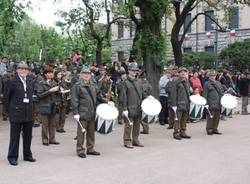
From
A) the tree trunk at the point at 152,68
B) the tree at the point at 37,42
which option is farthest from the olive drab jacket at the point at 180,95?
the tree at the point at 37,42

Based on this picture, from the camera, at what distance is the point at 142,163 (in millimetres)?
10812

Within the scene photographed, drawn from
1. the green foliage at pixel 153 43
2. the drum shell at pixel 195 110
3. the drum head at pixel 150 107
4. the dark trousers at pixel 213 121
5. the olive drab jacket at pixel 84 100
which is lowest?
the dark trousers at pixel 213 121

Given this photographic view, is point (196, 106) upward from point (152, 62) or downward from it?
downward

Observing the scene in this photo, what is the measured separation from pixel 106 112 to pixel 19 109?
2.23 metres

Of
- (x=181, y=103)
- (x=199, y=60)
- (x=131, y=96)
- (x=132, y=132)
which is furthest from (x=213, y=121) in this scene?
(x=199, y=60)

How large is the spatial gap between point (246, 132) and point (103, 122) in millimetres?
6140

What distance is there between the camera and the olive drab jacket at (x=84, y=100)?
38.2ft

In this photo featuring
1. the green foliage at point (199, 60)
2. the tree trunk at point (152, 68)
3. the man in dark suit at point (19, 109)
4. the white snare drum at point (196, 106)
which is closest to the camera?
the man in dark suit at point (19, 109)

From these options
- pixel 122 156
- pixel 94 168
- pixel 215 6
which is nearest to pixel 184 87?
pixel 122 156

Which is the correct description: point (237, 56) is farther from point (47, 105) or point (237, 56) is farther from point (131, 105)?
point (47, 105)

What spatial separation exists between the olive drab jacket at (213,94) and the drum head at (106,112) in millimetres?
4453

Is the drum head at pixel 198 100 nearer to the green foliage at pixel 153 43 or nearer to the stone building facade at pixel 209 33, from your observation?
the green foliage at pixel 153 43

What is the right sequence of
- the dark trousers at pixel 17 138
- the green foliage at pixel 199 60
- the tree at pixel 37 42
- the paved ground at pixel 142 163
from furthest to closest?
the tree at pixel 37 42
the green foliage at pixel 199 60
the dark trousers at pixel 17 138
the paved ground at pixel 142 163

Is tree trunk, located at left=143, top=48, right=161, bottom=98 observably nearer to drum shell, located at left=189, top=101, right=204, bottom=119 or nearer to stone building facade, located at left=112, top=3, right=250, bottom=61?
drum shell, located at left=189, top=101, right=204, bottom=119
